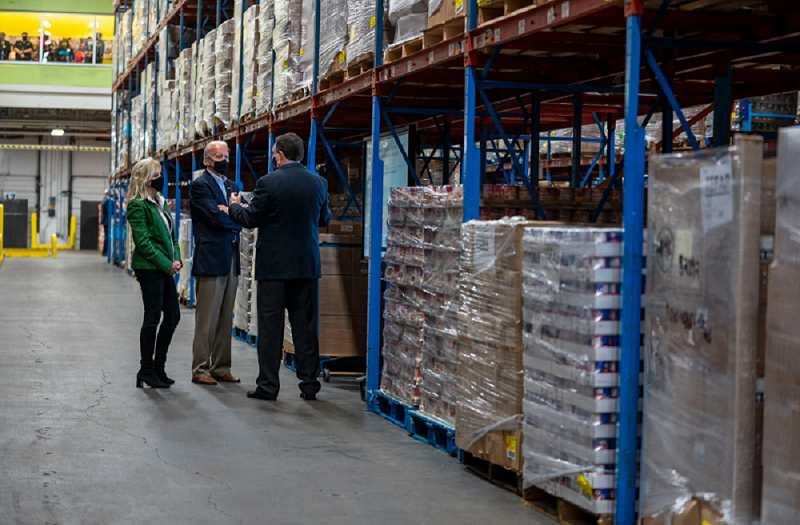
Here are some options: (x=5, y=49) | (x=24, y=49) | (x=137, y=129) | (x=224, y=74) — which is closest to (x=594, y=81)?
(x=224, y=74)

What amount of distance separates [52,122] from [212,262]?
29856mm

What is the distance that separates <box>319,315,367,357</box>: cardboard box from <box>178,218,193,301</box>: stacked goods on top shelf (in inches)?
251

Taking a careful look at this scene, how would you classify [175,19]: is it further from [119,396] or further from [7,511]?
[7,511]

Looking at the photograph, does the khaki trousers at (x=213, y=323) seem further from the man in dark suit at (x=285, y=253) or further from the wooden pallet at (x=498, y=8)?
the wooden pallet at (x=498, y=8)

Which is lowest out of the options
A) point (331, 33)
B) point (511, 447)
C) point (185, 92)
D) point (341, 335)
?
point (511, 447)

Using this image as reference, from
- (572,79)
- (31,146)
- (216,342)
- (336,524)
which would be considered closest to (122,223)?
(31,146)

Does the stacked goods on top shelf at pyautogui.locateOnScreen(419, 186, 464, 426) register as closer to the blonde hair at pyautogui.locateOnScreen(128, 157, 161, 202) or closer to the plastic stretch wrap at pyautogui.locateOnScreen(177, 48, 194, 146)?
the blonde hair at pyautogui.locateOnScreen(128, 157, 161, 202)

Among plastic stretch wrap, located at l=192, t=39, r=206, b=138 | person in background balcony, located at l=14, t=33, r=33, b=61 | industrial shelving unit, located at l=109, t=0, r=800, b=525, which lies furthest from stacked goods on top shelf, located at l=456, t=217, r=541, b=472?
person in background balcony, located at l=14, t=33, r=33, b=61

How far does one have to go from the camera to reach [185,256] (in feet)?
49.1

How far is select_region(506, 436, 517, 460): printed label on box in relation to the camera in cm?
480

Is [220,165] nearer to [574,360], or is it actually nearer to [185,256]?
[574,360]

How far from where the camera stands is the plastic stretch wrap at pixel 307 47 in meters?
8.77

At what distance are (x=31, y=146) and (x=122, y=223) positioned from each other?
33.2 ft

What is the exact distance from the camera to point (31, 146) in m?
34.7
